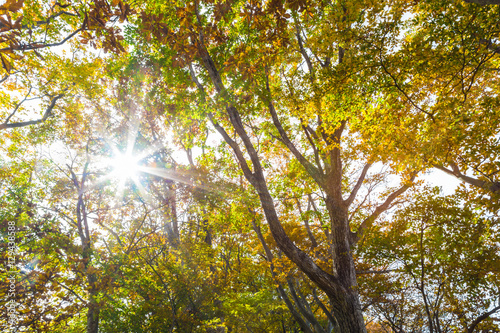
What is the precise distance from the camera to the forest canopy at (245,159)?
3.30 m

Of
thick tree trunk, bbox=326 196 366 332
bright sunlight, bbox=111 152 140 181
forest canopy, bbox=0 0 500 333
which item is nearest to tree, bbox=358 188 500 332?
forest canopy, bbox=0 0 500 333

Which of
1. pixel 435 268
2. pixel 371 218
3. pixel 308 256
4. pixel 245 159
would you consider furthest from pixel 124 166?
pixel 435 268

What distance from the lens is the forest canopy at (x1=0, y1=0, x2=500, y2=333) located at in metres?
3.30

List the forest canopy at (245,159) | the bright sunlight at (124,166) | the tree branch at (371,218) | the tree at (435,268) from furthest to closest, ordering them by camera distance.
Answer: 1. the bright sunlight at (124,166)
2. the tree at (435,268)
3. the tree branch at (371,218)
4. the forest canopy at (245,159)

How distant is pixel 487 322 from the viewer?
24.7ft

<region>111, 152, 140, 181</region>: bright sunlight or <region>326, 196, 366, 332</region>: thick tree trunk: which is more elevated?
<region>111, 152, 140, 181</region>: bright sunlight

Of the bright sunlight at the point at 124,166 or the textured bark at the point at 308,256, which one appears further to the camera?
the bright sunlight at the point at 124,166

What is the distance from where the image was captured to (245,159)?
522 cm

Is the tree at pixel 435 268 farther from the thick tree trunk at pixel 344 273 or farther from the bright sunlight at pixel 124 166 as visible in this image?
the bright sunlight at pixel 124 166

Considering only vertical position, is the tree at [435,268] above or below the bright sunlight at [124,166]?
below

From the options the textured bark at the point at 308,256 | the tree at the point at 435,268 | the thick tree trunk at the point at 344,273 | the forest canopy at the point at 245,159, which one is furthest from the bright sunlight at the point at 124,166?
the tree at the point at 435,268

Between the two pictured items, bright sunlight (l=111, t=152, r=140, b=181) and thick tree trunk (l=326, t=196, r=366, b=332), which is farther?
bright sunlight (l=111, t=152, r=140, b=181)

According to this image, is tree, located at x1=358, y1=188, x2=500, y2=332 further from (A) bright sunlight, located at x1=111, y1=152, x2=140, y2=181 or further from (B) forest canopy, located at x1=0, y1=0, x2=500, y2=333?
(A) bright sunlight, located at x1=111, y1=152, x2=140, y2=181

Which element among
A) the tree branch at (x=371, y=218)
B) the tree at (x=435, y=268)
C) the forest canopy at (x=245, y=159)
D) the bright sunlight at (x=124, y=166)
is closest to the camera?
the forest canopy at (x=245, y=159)
